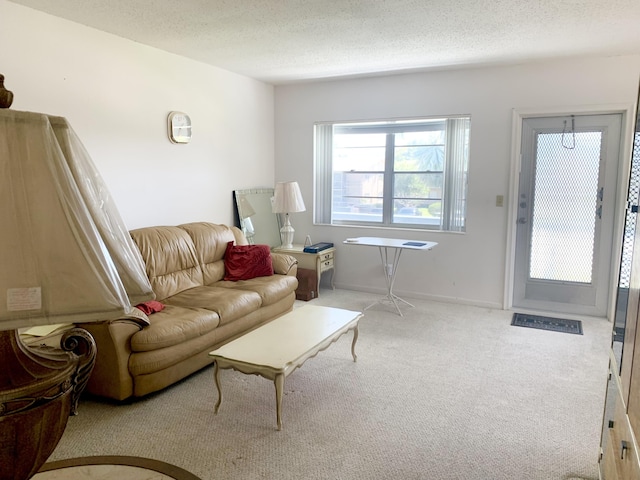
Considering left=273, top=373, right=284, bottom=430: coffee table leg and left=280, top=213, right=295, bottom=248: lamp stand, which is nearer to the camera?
left=273, top=373, right=284, bottom=430: coffee table leg

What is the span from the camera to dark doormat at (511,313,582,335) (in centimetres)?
416

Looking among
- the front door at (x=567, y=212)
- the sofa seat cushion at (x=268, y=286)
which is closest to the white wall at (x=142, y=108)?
the sofa seat cushion at (x=268, y=286)

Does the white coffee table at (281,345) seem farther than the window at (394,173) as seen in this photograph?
No

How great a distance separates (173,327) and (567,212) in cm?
377

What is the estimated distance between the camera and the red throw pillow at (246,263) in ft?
13.9

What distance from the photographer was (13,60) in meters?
2.96

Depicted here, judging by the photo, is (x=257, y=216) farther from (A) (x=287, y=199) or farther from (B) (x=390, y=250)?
(B) (x=390, y=250)

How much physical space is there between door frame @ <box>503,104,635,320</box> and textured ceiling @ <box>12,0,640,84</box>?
1.59 ft

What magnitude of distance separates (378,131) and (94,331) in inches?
150

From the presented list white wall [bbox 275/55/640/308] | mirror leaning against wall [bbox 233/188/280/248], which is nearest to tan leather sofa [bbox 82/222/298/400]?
mirror leaning against wall [bbox 233/188/280/248]

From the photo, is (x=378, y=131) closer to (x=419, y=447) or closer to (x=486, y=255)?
(x=486, y=255)

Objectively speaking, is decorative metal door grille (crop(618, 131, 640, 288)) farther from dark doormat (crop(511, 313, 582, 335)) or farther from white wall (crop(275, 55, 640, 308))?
white wall (crop(275, 55, 640, 308))

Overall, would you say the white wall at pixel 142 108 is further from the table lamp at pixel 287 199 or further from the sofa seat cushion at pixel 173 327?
the sofa seat cushion at pixel 173 327

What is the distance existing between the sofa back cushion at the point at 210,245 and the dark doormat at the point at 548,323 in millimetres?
2825
